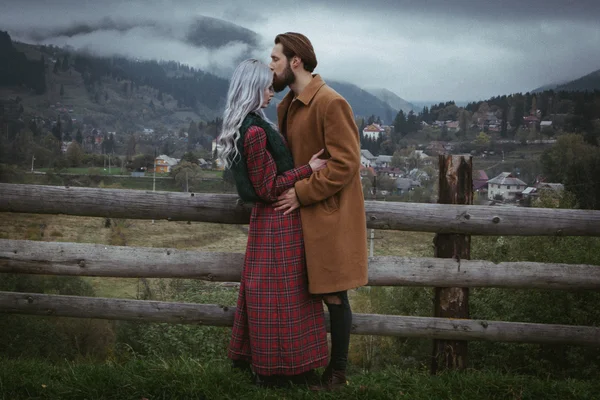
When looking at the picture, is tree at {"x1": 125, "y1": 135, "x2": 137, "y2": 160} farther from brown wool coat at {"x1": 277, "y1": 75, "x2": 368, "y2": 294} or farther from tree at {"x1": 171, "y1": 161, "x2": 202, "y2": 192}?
brown wool coat at {"x1": 277, "y1": 75, "x2": 368, "y2": 294}

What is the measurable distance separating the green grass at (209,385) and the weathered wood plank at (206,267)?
2.21 ft

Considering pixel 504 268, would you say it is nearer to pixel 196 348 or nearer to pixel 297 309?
pixel 297 309

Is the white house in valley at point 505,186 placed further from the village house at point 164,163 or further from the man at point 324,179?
the man at point 324,179

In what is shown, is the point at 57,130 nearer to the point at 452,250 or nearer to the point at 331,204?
the point at 452,250

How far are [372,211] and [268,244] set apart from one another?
98 cm

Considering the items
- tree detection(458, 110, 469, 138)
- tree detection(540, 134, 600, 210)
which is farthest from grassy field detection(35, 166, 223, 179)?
tree detection(458, 110, 469, 138)

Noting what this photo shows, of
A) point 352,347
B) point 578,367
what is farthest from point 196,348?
point 352,347

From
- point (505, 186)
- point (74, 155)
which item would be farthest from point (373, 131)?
point (74, 155)

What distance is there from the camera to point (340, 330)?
3.78 metres

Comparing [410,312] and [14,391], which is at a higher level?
[14,391]

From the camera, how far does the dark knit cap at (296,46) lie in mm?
3584

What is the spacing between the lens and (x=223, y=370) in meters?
3.83

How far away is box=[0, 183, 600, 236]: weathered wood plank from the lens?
430 cm

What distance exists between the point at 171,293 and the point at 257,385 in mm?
23598
